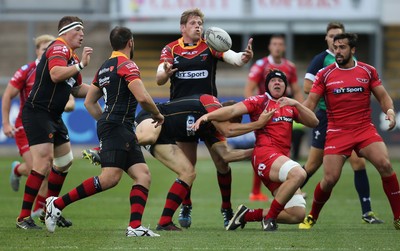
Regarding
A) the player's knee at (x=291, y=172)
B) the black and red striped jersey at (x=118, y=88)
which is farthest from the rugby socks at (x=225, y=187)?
the black and red striped jersey at (x=118, y=88)

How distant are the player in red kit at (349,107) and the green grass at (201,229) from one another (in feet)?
2.15

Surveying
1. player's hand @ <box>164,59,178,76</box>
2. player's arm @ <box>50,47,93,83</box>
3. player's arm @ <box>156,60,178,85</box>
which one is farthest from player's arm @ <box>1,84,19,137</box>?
player's hand @ <box>164,59,178,76</box>

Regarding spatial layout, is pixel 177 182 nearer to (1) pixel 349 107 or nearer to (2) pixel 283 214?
(2) pixel 283 214

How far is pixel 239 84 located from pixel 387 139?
471 centimetres

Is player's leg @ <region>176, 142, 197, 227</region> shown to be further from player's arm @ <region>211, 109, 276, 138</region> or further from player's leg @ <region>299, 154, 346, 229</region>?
player's leg @ <region>299, 154, 346, 229</region>

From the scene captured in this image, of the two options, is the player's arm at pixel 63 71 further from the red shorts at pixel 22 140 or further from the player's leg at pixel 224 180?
the red shorts at pixel 22 140

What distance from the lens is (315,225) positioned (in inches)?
448

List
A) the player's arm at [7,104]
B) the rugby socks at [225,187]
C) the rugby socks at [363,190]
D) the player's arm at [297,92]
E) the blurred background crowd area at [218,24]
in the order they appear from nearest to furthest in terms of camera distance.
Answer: the rugby socks at [225,187] < the rugby socks at [363,190] < the player's arm at [7,104] < the player's arm at [297,92] < the blurred background crowd area at [218,24]

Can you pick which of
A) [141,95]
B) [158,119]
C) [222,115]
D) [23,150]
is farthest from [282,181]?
[23,150]

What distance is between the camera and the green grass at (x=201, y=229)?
348 inches

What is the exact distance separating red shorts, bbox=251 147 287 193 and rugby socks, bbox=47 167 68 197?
7.71 ft

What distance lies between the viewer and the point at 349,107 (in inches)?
420

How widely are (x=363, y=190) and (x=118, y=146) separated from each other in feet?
12.1

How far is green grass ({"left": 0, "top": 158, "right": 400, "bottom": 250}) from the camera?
29.0 feet
